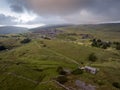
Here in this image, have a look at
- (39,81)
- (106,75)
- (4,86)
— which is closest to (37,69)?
(39,81)

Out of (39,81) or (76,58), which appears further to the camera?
(76,58)

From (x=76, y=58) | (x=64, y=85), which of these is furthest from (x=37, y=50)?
(x=64, y=85)

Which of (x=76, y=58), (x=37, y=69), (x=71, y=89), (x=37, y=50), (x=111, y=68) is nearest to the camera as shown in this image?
(x=71, y=89)

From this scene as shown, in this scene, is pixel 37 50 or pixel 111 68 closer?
pixel 111 68

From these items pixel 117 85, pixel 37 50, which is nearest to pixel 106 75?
pixel 117 85

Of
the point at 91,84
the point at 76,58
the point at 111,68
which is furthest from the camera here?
the point at 76,58

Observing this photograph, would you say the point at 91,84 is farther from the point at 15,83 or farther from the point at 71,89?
the point at 15,83

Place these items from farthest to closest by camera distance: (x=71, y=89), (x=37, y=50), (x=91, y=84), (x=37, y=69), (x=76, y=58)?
(x=37, y=50)
(x=76, y=58)
(x=37, y=69)
(x=91, y=84)
(x=71, y=89)

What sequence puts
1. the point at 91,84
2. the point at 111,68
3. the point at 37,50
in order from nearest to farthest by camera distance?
the point at 91,84 < the point at 111,68 < the point at 37,50

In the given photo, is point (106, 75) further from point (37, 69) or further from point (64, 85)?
point (37, 69)
